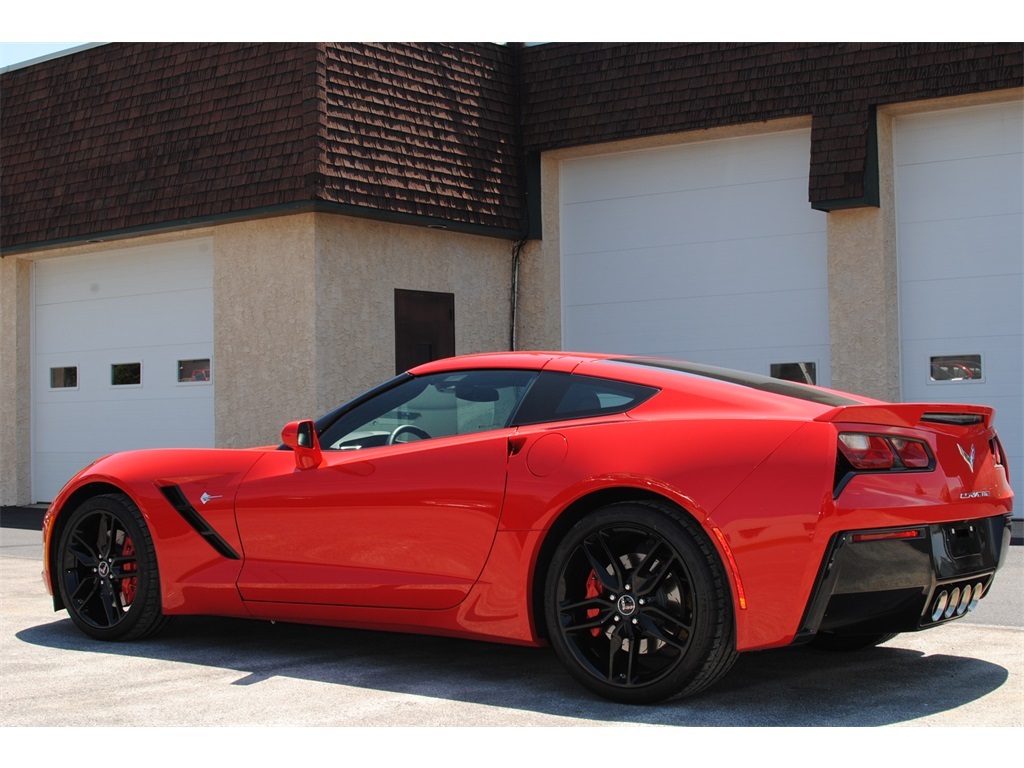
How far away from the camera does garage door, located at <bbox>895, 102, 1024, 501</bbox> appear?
39.7 feet

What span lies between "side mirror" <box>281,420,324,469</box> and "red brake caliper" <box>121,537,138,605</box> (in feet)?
3.52

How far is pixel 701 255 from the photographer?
544 inches

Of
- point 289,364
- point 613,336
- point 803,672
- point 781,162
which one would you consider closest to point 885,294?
point 781,162

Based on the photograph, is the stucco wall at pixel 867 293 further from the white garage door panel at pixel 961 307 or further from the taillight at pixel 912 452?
the taillight at pixel 912 452

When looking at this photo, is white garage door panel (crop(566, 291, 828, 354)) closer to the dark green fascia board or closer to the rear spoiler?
the dark green fascia board

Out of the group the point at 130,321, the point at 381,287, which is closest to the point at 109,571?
the point at 381,287

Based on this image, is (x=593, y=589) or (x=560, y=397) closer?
(x=593, y=589)

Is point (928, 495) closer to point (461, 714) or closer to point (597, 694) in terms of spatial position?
point (597, 694)

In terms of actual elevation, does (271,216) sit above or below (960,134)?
below

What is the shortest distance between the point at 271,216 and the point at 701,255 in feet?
15.2

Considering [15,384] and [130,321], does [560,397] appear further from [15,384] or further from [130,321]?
[15,384]

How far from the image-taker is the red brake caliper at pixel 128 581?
5965 millimetres

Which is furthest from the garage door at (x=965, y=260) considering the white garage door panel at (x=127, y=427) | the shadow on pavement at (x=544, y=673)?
the white garage door panel at (x=127, y=427)

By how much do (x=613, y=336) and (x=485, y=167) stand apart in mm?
2376
